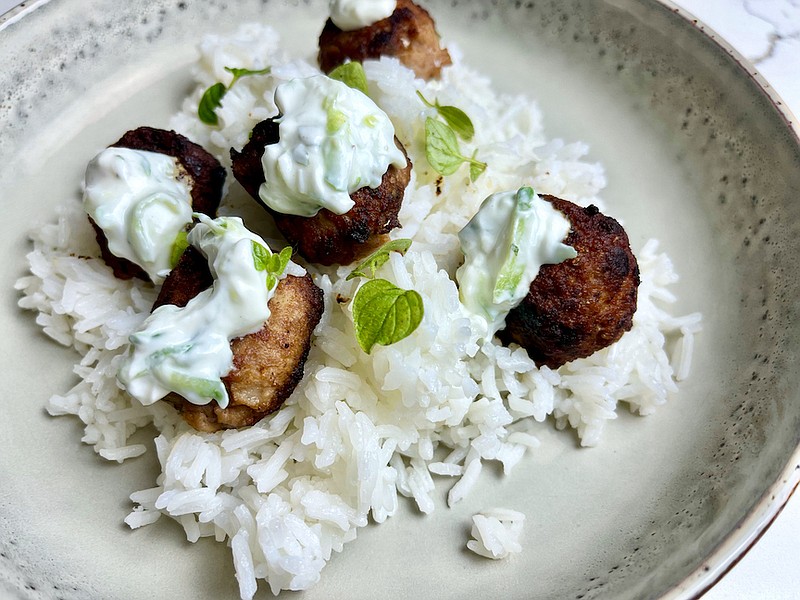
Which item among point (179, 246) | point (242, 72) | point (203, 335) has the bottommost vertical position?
point (179, 246)

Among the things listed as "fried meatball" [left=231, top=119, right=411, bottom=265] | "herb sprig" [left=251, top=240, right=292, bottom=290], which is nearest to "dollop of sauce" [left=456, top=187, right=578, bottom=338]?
"fried meatball" [left=231, top=119, right=411, bottom=265]

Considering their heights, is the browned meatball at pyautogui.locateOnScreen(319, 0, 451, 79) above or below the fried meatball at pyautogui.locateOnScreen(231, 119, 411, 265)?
above

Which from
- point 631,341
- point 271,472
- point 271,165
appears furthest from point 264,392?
point 631,341

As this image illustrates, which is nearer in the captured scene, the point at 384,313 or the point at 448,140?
the point at 384,313

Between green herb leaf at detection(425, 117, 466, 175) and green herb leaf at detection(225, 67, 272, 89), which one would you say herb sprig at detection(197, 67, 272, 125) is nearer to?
green herb leaf at detection(225, 67, 272, 89)

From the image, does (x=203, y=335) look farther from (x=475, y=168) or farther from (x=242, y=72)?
(x=242, y=72)

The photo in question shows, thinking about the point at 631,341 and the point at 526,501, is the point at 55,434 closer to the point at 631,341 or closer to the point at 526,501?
the point at 526,501

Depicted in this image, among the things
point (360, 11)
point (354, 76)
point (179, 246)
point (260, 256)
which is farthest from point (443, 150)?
point (179, 246)
